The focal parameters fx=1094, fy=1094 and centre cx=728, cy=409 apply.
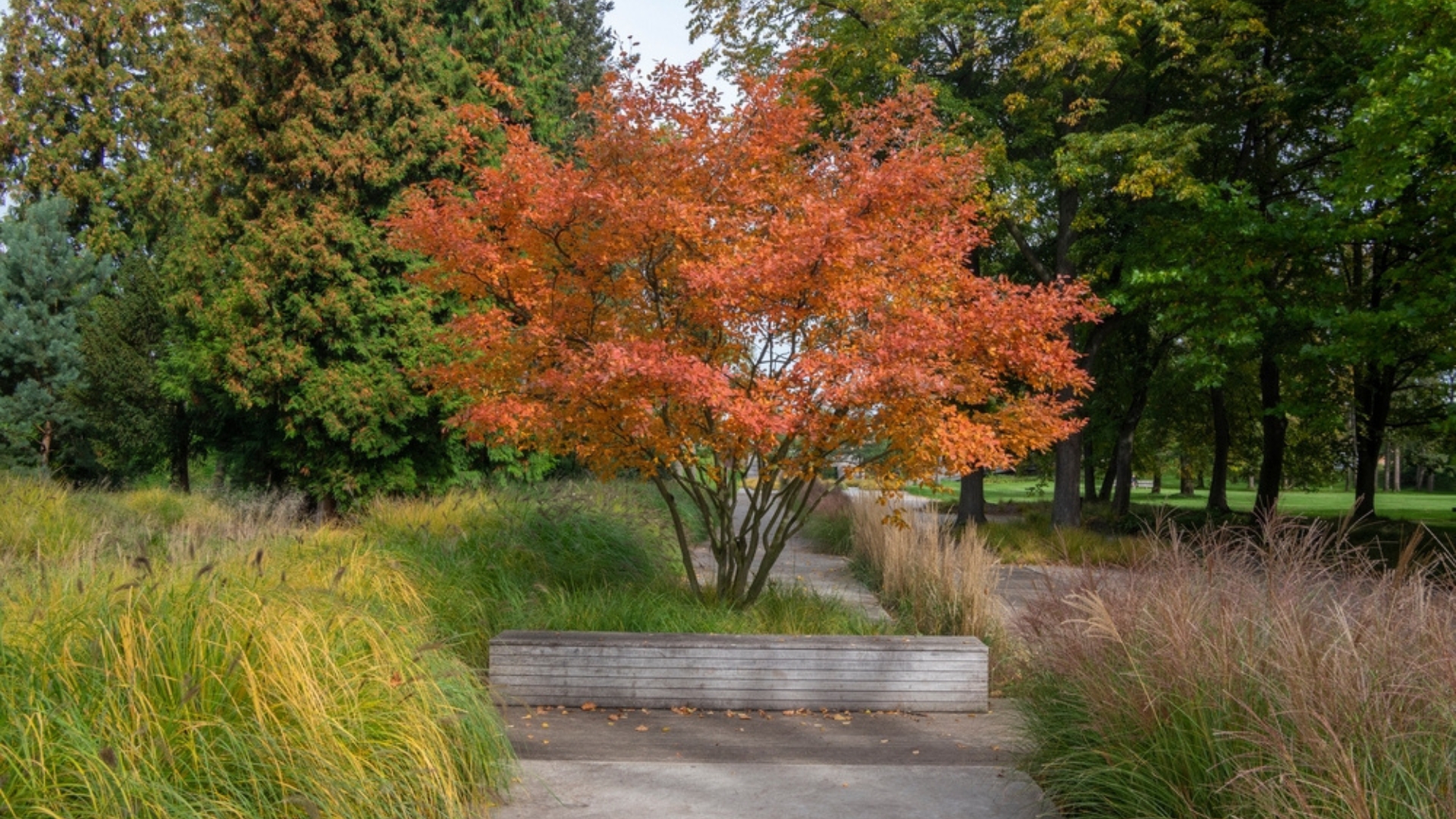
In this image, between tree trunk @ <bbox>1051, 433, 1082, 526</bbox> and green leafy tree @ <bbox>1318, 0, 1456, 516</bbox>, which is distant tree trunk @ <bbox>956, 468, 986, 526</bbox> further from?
green leafy tree @ <bbox>1318, 0, 1456, 516</bbox>

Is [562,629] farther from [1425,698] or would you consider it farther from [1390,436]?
[1390,436]

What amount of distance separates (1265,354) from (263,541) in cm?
1700

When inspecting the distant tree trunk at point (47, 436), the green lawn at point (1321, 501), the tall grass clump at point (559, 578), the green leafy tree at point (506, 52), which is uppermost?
the green leafy tree at point (506, 52)

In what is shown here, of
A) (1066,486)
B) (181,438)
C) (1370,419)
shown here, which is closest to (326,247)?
(181,438)

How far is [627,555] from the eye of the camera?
9703 mm

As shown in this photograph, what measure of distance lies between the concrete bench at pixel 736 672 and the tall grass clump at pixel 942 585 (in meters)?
1.12

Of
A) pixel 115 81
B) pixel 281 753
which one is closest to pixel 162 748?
pixel 281 753

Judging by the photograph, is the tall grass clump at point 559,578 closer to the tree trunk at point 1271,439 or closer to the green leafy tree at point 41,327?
the tree trunk at point 1271,439

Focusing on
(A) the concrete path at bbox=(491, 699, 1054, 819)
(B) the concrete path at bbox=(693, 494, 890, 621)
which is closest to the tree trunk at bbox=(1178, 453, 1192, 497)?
(B) the concrete path at bbox=(693, 494, 890, 621)

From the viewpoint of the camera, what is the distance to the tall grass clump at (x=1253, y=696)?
11.2 feet

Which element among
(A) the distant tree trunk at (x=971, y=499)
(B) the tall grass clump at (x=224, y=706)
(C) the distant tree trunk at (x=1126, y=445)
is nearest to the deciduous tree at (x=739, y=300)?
(B) the tall grass clump at (x=224, y=706)

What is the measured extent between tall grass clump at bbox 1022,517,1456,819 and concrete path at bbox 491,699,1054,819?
0.47 m

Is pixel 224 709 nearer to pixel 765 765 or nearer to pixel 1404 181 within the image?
pixel 765 765

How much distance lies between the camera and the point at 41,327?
2542 cm
